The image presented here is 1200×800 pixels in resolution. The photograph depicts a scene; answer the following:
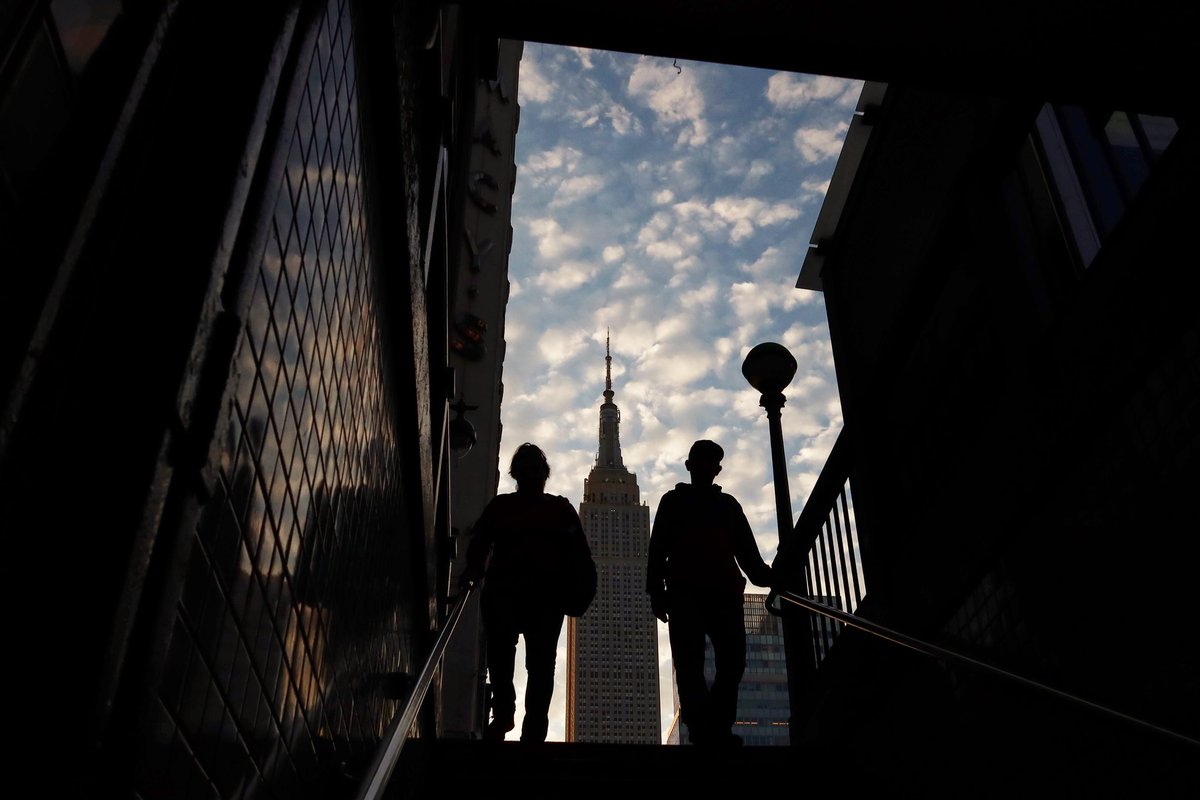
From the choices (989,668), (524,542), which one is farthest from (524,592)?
(989,668)

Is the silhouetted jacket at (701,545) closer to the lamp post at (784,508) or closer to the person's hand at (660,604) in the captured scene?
the person's hand at (660,604)

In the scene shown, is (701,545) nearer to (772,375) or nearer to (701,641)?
(701,641)

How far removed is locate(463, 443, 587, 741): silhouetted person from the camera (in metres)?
5.24

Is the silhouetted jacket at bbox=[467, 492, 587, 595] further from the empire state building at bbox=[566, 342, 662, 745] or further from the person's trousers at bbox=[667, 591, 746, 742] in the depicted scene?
the empire state building at bbox=[566, 342, 662, 745]

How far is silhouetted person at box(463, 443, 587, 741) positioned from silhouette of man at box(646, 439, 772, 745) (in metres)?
0.52

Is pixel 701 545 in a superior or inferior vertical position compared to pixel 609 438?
inferior

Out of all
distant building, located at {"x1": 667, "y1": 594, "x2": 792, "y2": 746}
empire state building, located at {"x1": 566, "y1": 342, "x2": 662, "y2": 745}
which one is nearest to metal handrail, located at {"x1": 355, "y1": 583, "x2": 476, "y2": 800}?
distant building, located at {"x1": 667, "y1": 594, "x2": 792, "y2": 746}

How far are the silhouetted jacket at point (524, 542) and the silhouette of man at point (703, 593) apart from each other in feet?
1.72

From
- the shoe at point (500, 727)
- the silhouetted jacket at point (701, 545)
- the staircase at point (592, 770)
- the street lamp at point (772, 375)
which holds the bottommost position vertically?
the staircase at point (592, 770)

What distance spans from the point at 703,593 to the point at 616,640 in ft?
430

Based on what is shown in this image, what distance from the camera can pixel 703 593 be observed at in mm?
5195

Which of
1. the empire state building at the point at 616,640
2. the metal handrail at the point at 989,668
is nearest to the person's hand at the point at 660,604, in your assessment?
the metal handrail at the point at 989,668

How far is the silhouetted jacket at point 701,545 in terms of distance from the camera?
522 cm

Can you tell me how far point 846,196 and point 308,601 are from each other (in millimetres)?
6810
